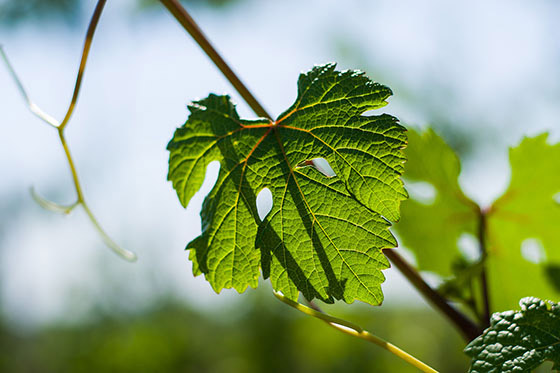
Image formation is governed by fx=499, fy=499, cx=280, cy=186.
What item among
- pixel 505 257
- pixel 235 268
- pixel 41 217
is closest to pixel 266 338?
pixel 505 257

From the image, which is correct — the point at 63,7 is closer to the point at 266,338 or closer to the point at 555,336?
the point at 266,338

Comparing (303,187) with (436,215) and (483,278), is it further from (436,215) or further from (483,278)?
(436,215)

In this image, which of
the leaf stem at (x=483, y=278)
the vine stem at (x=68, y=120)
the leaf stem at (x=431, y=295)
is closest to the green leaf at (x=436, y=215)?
the leaf stem at (x=483, y=278)

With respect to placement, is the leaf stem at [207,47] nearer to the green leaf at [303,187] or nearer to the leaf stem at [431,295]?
the green leaf at [303,187]

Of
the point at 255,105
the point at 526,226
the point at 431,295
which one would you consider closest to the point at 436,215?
the point at 526,226

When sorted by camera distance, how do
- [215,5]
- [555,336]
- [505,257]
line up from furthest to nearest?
1. [215,5]
2. [505,257]
3. [555,336]

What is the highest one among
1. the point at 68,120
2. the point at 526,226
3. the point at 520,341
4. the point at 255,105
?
the point at 68,120

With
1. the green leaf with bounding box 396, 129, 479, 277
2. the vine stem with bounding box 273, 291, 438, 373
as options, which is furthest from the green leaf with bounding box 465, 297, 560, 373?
the green leaf with bounding box 396, 129, 479, 277
